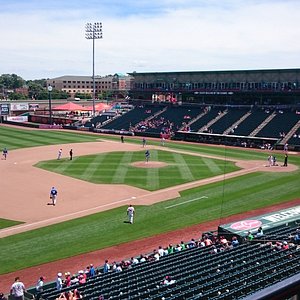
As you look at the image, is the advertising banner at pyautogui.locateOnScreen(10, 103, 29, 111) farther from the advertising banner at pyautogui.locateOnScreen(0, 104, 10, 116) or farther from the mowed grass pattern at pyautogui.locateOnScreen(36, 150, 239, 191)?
the mowed grass pattern at pyautogui.locateOnScreen(36, 150, 239, 191)

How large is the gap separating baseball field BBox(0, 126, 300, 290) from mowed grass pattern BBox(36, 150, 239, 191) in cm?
9

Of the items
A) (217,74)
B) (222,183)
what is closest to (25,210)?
(222,183)

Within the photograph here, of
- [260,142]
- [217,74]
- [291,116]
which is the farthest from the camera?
[217,74]

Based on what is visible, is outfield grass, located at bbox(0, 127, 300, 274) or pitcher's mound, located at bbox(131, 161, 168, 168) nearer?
outfield grass, located at bbox(0, 127, 300, 274)

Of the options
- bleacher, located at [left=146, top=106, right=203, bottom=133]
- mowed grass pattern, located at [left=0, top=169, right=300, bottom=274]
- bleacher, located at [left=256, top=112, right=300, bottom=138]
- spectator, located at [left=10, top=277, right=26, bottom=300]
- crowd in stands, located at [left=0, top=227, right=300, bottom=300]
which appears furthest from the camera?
bleacher, located at [left=146, top=106, right=203, bottom=133]

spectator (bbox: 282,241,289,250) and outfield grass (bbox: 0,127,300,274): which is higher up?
spectator (bbox: 282,241,289,250)

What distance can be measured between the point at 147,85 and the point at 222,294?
81.4 m

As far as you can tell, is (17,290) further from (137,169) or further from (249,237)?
(137,169)

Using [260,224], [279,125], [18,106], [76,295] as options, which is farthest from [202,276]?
[18,106]

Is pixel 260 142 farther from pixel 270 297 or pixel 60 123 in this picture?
pixel 270 297

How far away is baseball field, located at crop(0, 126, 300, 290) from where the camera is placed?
23.1 metres

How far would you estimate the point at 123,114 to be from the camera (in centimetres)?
8738

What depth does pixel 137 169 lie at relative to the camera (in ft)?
137

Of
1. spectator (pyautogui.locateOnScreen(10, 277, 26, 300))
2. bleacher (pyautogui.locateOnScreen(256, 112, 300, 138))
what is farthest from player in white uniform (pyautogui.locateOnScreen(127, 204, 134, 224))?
bleacher (pyautogui.locateOnScreen(256, 112, 300, 138))
